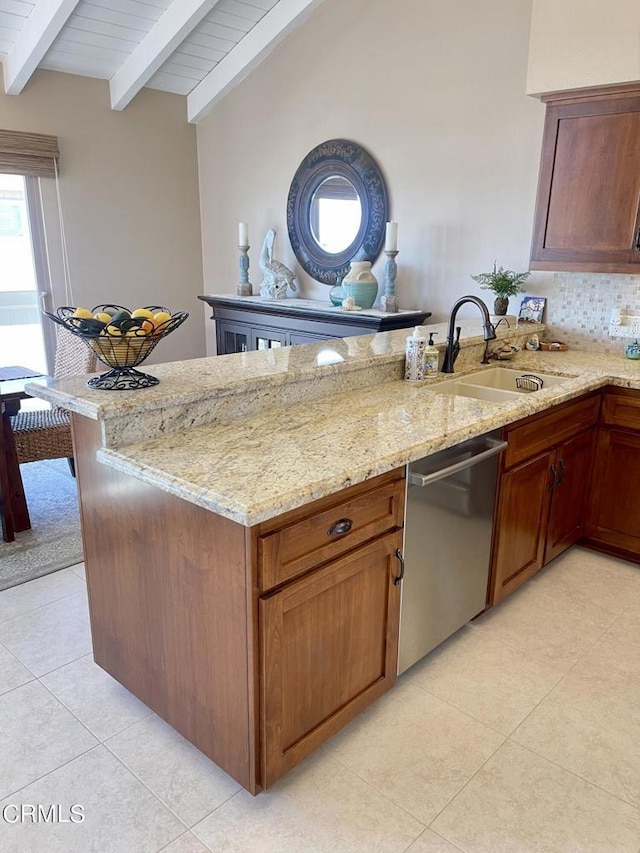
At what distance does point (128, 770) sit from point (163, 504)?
79 centimetres

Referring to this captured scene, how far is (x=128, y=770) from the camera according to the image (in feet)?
5.84

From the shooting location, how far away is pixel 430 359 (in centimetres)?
267

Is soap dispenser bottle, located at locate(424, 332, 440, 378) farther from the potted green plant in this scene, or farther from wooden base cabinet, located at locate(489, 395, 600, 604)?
the potted green plant

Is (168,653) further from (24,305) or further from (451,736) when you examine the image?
(24,305)

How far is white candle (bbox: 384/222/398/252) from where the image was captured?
3736 millimetres

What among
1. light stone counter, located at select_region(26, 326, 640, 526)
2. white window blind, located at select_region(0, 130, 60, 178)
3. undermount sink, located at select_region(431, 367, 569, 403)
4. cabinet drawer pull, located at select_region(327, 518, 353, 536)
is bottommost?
cabinet drawer pull, located at select_region(327, 518, 353, 536)

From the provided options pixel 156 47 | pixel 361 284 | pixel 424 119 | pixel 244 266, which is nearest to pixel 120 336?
pixel 361 284

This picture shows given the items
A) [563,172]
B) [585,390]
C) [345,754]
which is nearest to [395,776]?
[345,754]

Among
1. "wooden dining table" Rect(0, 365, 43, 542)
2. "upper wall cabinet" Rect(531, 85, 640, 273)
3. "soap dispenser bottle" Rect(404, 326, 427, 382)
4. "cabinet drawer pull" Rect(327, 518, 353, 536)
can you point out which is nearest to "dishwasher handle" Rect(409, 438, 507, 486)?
"cabinet drawer pull" Rect(327, 518, 353, 536)

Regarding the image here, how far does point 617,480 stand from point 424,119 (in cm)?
234

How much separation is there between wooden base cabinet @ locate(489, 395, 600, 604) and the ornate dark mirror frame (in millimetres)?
1892

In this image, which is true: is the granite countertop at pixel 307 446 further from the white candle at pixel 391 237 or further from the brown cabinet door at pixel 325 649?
the white candle at pixel 391 237

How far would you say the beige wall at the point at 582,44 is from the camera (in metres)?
2.59

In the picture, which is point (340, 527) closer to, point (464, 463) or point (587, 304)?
point (464, 463)
